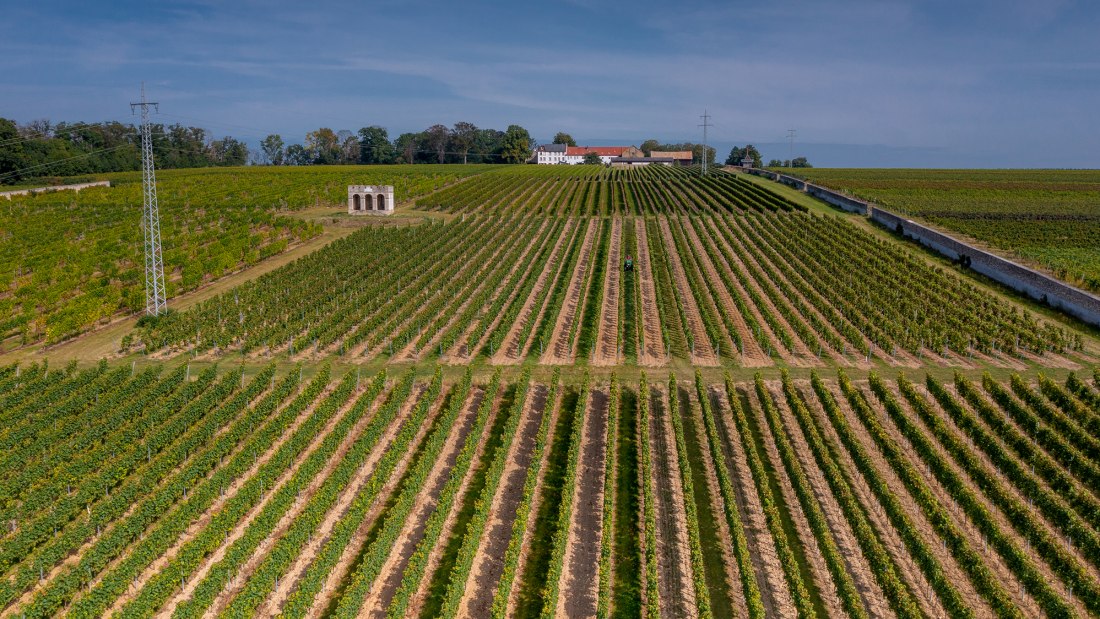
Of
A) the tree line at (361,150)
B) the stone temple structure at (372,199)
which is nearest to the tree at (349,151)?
the tree line at (361,150)

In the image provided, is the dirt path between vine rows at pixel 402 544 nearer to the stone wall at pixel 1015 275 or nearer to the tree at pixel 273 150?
the stone wall at pixel 1015 275

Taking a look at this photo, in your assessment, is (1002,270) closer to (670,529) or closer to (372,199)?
(670,529)

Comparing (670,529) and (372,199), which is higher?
(372,199)

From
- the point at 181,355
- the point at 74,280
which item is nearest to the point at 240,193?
the point at 74,280

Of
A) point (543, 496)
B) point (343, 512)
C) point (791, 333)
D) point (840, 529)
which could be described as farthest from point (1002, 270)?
point (343, 512)

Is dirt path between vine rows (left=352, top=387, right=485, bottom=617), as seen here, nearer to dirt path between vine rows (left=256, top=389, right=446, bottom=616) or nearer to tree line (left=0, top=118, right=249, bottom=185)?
dirt path between vine rows (left=256, top=389, right=446, bottom=616)
